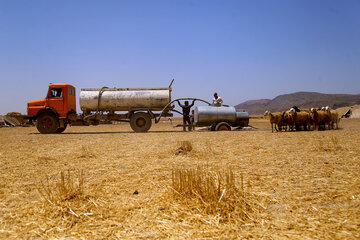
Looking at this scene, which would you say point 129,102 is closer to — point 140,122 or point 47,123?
point 140,122

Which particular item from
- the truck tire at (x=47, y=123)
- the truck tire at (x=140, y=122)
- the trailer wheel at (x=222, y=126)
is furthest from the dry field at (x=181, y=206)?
the truck tire at (x=47, y=123)

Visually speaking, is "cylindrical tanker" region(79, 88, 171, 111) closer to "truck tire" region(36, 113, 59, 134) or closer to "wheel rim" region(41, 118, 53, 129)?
"truck tire" region(36, 113, 59, 134)

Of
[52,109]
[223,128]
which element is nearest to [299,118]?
[223,128]

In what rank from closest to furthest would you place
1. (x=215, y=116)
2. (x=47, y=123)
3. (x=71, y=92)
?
1. (x=215, y=116)
2. (x=47, y=123)
3. (x=71, y=92)

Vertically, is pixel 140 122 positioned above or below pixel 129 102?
below

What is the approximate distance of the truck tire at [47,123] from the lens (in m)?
17.3

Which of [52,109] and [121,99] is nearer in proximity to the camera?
[52,109]

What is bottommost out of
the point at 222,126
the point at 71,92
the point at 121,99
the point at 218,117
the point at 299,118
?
the point at 222,126

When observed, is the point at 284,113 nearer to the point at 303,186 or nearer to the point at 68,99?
the point at 303,186

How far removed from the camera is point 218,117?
16906 mm

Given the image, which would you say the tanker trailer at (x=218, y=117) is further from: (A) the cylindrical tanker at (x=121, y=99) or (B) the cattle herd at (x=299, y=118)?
(A) the cylindrical tanker at (x=121, y=99)

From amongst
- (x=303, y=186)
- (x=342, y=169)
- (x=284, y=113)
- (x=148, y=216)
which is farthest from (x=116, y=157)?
(x=284, y=113)

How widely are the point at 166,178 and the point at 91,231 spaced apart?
2.01 meters

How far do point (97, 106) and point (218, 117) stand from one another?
8.32m
